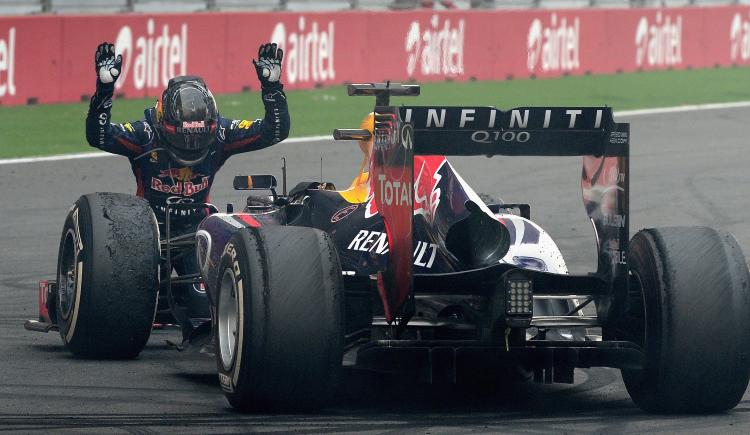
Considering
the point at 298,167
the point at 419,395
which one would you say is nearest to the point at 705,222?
the point at 298,167

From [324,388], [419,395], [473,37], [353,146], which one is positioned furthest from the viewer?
[473,37]

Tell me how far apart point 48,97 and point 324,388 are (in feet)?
46.9

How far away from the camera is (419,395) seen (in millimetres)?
7789

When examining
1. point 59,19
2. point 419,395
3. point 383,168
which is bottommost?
point 419,395

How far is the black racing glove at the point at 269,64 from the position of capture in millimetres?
9906

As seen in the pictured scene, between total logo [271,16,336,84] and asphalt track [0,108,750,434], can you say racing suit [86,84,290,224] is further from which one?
total logo [271,16,336,84]

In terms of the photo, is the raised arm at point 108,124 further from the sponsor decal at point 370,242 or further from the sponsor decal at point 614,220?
the sponsor decal at point 614,220

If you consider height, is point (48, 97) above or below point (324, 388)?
above

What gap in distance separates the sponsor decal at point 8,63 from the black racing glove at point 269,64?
9.91 metres

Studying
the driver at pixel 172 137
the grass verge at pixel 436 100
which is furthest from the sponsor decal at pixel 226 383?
the grass verge at pixel 436 100

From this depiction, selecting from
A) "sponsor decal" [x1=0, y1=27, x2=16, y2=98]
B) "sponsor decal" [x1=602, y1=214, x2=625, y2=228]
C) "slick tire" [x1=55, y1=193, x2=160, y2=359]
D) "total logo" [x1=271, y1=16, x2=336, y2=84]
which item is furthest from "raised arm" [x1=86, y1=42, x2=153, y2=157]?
"total logo" [x1=271, y1=16, x2=336, y2=84]

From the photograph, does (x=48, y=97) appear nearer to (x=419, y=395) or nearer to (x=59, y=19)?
(x=59, y=19)

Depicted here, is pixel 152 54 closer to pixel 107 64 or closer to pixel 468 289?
pixel 107 64

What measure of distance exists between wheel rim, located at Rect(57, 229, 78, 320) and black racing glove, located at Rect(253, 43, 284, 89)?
1762 mm
